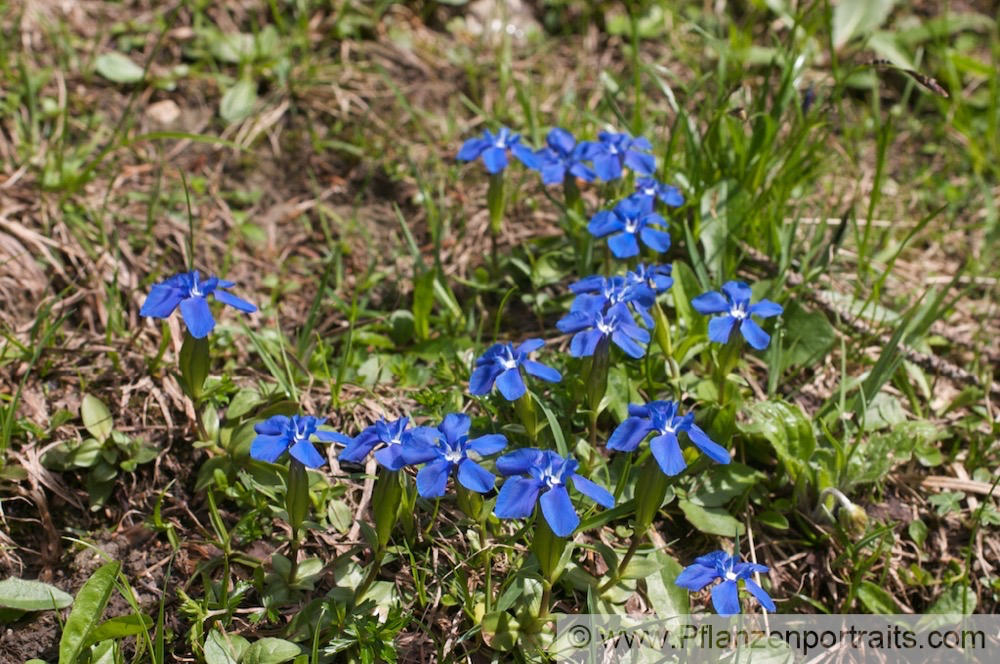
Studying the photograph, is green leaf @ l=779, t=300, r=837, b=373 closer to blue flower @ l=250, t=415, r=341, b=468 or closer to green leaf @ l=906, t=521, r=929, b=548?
green leaf @ l=906, t=521, r=929, b=548

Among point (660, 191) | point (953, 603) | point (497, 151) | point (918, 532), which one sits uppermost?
point (497, 151)

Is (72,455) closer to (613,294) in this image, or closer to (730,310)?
(613,294)

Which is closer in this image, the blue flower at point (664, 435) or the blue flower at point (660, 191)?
the blue flower at point (664, 435)

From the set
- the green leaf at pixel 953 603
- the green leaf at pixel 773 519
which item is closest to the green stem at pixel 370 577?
the green leaf at pixel 773 519

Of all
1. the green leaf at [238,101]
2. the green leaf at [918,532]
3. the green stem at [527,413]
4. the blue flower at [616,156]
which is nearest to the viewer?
the green stem at [527,413]

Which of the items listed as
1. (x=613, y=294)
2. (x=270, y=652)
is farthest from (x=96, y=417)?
(x=613, y=294)

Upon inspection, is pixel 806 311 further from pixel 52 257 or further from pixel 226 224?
pixel 52 257

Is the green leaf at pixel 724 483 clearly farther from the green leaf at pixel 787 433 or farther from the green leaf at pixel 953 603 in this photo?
the green leaf at pixel 953 603
